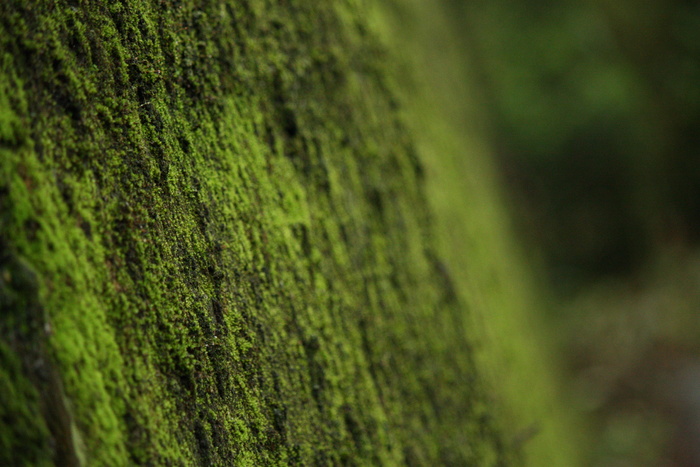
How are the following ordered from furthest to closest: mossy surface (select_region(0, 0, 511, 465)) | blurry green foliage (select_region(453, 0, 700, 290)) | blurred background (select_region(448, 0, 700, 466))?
blurry green foliage (select_region(453, 0, 700, 290)) → blurred background (select_region(448, 0, 700, 466)) → mossy surface (select_region(0, 0, 511, 465))

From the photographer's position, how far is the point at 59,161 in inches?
26.7

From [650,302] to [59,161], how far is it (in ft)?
22.7

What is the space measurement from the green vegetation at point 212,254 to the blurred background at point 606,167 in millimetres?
4235

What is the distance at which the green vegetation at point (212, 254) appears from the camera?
637 mm

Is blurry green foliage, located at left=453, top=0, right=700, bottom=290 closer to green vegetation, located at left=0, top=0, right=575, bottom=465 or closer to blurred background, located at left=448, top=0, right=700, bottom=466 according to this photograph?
blurred background, located at left=448, top=0, right=700, bottom=466

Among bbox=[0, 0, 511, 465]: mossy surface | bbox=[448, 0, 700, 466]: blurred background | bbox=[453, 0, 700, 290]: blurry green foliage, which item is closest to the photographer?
bbox=[0, 0, 511, 465]: mossy surface

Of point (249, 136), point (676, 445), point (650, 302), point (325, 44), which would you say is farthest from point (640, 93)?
point (249, 136)

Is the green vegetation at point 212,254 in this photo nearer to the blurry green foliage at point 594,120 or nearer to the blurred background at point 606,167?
the blurred background at point 606,167

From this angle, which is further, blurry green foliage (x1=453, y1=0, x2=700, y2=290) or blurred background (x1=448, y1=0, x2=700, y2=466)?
blurry green foliage (x1=453, y1=0, x2=700, y2=290)

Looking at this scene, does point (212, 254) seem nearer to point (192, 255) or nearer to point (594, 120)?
point (192, 255)

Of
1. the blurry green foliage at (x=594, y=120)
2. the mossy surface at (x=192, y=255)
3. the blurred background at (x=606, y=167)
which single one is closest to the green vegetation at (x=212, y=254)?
the mossy surface at (x=192, y=255)

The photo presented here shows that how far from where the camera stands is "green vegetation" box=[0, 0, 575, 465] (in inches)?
25.1

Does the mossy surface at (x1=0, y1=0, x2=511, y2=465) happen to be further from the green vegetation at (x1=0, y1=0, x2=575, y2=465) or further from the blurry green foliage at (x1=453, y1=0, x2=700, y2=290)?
the blurry green foliage at (x1=453, y1=0, x2=700, y2=290)

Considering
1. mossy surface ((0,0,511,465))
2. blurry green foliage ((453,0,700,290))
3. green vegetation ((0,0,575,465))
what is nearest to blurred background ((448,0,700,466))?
blurry green foliage ((453,0,700,290))
